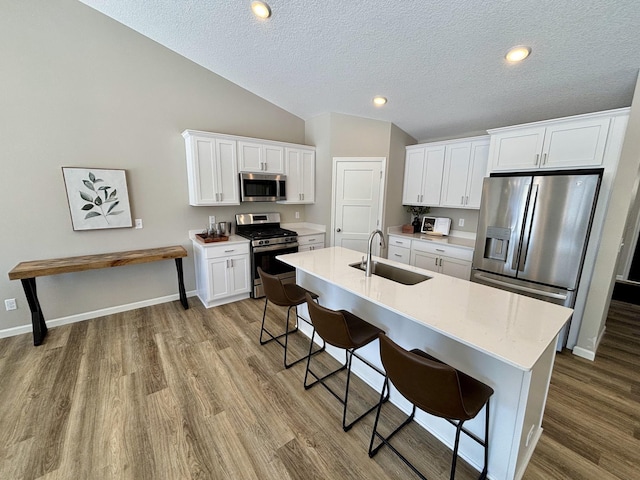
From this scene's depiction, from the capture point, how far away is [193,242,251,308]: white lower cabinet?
11.3ft

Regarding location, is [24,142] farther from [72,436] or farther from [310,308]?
[310,308]

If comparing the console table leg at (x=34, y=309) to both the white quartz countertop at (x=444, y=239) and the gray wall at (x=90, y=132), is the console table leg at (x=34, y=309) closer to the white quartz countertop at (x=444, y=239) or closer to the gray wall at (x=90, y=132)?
the gray wall at (x=90, y=132)

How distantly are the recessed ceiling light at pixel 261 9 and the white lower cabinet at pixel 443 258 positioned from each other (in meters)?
3.35

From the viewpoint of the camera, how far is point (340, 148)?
4.13 meters

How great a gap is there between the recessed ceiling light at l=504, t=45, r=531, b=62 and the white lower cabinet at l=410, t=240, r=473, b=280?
82.6 inches

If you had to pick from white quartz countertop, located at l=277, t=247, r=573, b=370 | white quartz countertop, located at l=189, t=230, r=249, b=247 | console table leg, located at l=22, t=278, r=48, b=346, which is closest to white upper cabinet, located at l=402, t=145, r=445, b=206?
white quartz countertop, located at l=277, t=247, r=573, b=370

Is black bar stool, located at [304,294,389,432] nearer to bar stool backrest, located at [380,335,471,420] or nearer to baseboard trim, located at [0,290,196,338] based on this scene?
bar stool backrest, located at [380,335,471,420]

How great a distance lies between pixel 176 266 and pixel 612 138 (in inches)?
198

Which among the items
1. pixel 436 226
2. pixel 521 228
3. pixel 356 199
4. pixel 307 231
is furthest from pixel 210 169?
pixel 521 228

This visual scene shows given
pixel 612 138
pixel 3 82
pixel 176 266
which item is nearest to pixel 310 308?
pixel 176 266

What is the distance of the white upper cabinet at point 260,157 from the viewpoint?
3.73 meters

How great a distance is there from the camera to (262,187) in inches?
156

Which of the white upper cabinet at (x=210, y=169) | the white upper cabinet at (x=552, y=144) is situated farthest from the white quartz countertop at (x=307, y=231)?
the white upper cabinet at (x=552, y=144)

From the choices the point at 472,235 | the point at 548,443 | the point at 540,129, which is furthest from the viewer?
the point at 472,235
